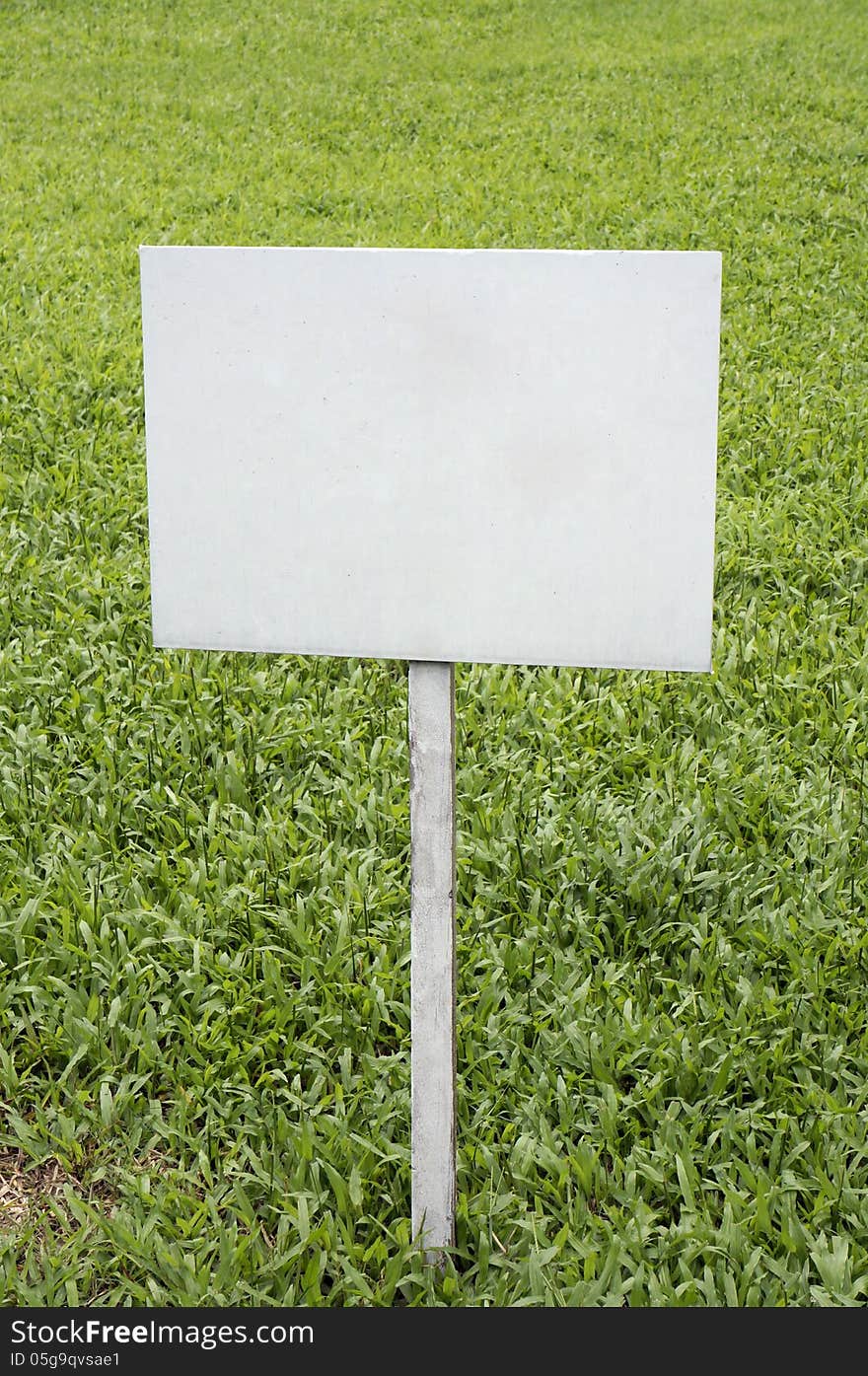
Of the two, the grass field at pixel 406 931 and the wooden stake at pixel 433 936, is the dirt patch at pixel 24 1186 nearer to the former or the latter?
the grass field at pixel 406 931

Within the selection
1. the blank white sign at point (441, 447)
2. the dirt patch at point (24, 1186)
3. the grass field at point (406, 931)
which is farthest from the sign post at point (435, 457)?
the dirt patch at point (24, 1186)

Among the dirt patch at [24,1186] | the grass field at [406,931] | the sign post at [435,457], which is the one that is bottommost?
the dirt patch at [24,1186]

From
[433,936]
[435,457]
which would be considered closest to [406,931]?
[433,936]

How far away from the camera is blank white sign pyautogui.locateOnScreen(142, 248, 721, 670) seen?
5.55 ft

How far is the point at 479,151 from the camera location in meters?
10.8

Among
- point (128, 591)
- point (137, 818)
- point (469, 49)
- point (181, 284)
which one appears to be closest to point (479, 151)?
point (469, 49)

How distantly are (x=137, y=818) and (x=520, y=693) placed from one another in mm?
1197

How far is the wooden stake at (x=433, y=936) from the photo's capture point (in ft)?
6.23

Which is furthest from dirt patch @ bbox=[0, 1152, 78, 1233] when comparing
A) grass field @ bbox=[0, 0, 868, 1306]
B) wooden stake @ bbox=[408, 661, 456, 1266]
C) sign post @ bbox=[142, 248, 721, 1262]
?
sign post @ bbox=[142, 248, 721, 1262]

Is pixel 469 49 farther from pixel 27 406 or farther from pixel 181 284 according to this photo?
pixel 181 284

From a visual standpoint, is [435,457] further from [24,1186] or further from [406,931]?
[24,1186]

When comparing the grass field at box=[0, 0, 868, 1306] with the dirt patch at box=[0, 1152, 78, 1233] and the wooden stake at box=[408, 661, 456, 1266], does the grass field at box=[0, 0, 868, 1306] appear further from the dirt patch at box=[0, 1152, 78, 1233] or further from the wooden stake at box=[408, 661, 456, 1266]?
the wooden stake at box=[408, 661, 456, 1266]

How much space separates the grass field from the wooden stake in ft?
0.63

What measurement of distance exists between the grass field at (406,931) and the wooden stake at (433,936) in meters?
0.19
